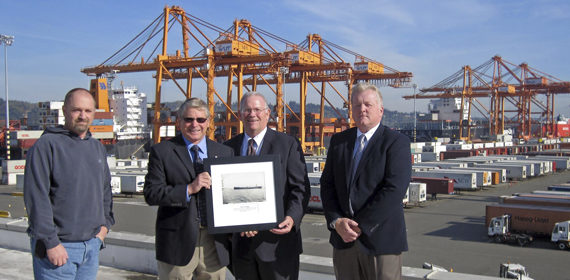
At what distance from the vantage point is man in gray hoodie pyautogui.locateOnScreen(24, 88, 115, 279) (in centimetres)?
354

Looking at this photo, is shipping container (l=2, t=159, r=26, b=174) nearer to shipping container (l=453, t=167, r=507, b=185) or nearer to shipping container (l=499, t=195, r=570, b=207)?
shipping container (l=499, t=195, r=570, b=207)

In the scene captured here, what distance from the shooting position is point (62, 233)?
372cm

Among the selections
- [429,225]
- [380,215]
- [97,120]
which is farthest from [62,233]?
[97,120]

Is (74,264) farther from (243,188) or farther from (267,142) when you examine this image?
(267,142)

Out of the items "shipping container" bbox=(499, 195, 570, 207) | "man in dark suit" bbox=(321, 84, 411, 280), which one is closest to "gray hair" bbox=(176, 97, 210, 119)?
"man in dark suit" bbox=(321, 84, 411, 280)

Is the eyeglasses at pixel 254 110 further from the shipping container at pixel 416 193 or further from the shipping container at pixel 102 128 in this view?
the shipping container at pixel 102 128

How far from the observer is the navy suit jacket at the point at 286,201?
13.6 ft

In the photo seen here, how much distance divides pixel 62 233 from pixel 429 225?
21.0m

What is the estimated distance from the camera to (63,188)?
Answer: 370 cm

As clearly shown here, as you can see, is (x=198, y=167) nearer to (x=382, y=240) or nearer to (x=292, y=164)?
(x=292, y=164)

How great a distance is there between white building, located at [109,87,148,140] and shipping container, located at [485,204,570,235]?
204 feet

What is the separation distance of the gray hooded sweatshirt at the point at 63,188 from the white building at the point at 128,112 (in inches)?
2845

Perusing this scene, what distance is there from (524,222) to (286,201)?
61.3 feet

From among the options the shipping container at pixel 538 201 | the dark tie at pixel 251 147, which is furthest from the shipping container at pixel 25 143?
the dark tie at pixel 251 147
